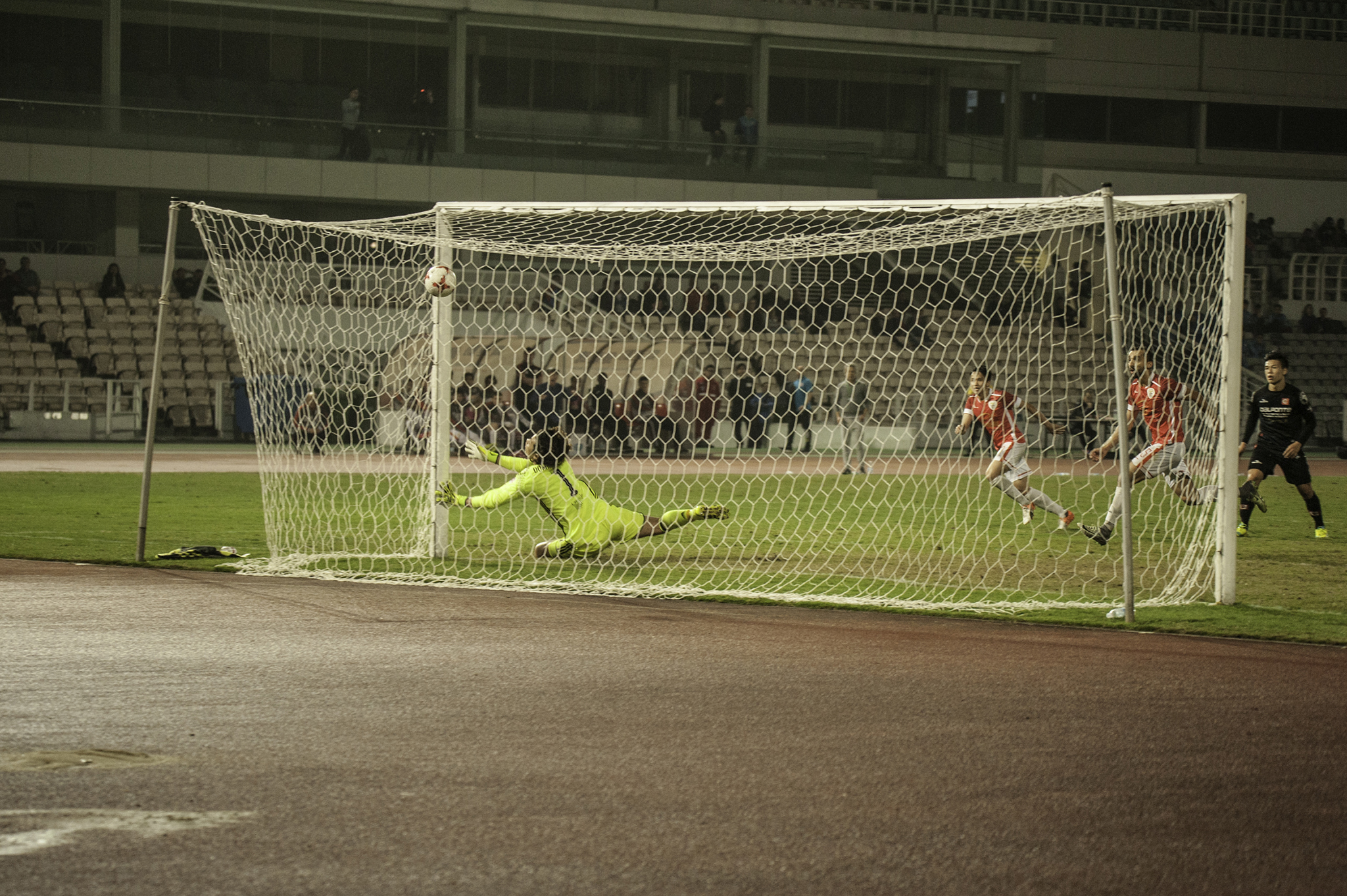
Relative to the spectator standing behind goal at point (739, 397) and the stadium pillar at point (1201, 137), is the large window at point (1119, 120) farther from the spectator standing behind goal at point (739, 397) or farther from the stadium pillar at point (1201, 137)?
the spectator standing behind goal at point (739, 397)

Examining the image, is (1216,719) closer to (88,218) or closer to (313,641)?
(313,641)

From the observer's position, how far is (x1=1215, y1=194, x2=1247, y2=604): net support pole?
8.13 metres

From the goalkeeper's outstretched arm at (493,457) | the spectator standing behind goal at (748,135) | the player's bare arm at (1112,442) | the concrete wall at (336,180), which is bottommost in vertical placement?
the goalkeeper's outstretched arm at (493,457)

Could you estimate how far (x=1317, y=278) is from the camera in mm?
37094

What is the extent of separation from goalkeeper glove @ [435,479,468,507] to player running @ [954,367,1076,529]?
5106 millimetres

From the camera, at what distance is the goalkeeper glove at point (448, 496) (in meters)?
9.56

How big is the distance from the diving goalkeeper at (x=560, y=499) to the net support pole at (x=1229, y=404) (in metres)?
3.59

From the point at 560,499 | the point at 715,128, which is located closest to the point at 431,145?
the point at 715,128

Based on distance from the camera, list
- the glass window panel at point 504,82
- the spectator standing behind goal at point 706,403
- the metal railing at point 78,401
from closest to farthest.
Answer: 1. the spectator standing behind goal at point 706,403
2. the metal railing at point 78,401
3. the glass window panel at point 504,82

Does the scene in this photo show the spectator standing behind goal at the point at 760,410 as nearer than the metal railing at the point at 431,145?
Yes

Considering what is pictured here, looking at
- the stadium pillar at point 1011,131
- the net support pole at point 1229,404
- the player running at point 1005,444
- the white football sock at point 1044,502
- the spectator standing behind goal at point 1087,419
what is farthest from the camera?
the stadium pillar at point 1011,131

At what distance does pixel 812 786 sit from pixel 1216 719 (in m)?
2.02

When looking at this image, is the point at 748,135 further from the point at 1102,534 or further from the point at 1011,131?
the point at 1102,534

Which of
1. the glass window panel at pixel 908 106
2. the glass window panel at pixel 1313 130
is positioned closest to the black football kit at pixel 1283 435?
the glass window panel at pixel 908 106
